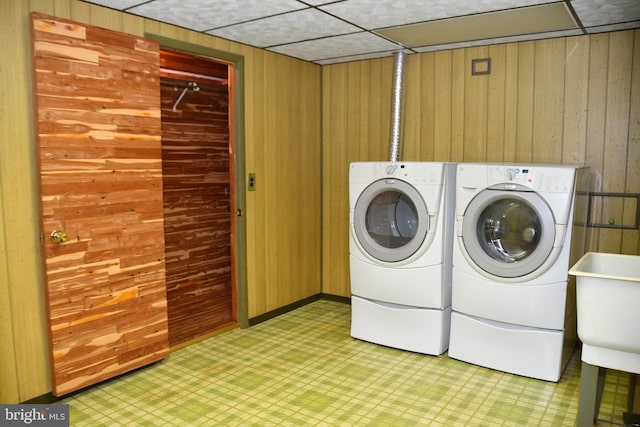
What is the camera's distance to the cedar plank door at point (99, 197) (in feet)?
8.71

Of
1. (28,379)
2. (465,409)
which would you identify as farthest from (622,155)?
(28,379)

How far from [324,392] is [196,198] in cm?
247

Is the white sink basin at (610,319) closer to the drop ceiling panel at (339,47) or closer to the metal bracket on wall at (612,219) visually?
the metal bracket on wall at (612,219)

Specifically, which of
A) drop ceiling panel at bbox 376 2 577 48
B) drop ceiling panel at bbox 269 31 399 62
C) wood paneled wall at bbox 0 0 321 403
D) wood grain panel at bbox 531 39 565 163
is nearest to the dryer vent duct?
drop ceiling panel at bbox 269 31 399 62

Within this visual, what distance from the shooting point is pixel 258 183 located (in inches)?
161

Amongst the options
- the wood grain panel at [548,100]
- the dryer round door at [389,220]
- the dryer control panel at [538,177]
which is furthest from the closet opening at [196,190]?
the wood grain panel at [548,100]

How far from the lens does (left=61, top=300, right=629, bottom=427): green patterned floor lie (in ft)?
8.75

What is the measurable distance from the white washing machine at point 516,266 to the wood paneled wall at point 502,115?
39cm

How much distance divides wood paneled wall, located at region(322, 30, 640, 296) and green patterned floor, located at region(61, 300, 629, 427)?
3.99 feet

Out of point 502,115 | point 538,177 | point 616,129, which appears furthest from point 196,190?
point 616,129

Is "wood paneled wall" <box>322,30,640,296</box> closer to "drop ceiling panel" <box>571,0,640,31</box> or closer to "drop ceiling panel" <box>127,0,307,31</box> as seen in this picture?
"drop ceiling panel" <box>571,0,640,31</box>

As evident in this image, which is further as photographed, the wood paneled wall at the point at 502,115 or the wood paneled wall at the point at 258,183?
the wood paneled wall at the point at 502,115

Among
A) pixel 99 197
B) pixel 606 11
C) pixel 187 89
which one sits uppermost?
pixel 606 11

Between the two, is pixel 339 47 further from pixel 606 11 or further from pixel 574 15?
pixel 606 11
